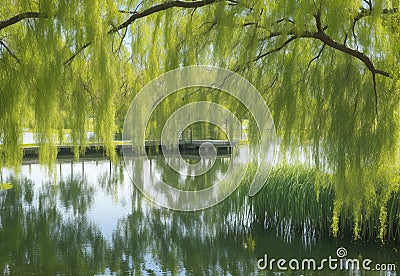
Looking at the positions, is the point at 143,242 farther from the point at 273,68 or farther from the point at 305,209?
the point at 273,68

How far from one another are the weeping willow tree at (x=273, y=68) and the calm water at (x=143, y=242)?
1236 mm

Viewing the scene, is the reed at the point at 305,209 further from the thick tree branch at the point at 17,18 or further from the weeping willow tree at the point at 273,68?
the thick tree branch at the point at 17,18

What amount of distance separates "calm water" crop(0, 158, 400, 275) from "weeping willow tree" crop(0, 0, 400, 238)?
1.24 meters

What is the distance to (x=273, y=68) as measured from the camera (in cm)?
387

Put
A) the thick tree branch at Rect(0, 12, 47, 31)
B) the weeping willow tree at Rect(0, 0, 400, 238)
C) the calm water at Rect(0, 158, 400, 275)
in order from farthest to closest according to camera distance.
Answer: the calm water at Rect(0, 158, 400, 275), the weeping willow tree at Rect(0, 0, 400, 238), the thick tree branch at Rect(0, 12, 47, 31)

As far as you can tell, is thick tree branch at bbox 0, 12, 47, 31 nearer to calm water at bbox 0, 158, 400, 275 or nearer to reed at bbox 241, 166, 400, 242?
calm water at bbox 0, 158, 400, 275

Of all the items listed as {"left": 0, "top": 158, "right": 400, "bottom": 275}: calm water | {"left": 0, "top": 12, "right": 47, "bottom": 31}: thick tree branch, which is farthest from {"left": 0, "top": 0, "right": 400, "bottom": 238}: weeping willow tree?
{"left": 0, "top": 158, "right": 400, "bottom": 275}: calm water

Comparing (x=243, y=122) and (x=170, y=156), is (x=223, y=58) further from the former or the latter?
(x=170, y=156)

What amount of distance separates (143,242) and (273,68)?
3.07 metres

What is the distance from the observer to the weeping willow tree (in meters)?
3.43

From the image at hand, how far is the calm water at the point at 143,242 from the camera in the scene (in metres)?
4.89

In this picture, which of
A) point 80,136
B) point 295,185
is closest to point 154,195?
point 295,185

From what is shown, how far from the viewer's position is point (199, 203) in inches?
326

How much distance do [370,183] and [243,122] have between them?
48.4 inches
